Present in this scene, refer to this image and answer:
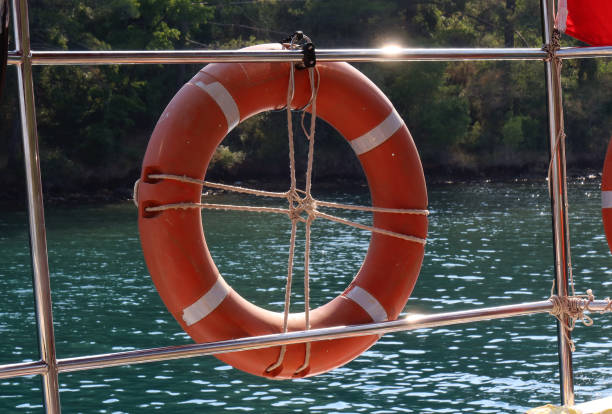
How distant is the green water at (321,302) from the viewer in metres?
6.11

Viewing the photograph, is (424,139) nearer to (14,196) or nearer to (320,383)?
(14,196)

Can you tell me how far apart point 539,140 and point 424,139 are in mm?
3152

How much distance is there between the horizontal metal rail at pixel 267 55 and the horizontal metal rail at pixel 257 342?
0.40 metres

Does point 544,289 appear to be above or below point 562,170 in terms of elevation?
below

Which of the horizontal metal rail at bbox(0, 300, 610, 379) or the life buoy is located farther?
the life buoy

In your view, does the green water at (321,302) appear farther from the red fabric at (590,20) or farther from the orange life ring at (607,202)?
the red fabric at (590,20)

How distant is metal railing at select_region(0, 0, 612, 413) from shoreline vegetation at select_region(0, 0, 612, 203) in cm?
1932

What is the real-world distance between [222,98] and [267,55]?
0.88 feet

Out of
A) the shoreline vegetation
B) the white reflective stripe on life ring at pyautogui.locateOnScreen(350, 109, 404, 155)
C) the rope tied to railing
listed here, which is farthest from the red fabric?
the shoreline vegetation

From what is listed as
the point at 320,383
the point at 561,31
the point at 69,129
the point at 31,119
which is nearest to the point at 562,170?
the point at 561,31

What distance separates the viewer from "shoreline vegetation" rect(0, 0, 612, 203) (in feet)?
71.9

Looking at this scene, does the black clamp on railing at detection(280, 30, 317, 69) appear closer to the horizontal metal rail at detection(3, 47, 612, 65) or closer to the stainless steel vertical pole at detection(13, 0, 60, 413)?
the horizontal metal rail at detection(3, 47, 612, 65)

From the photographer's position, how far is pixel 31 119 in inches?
48.6

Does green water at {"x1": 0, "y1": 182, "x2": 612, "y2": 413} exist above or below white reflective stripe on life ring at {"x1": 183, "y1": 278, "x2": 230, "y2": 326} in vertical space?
below
